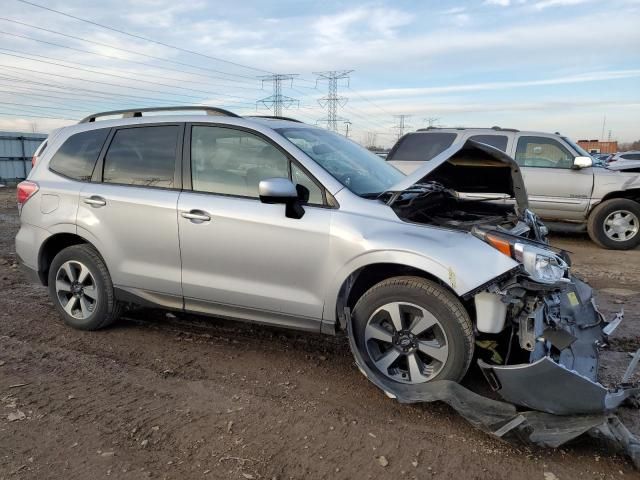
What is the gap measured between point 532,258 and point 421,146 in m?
6.67

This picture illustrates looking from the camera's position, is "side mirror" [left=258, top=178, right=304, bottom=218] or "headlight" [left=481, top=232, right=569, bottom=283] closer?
"headlight" [left=481, top=232, right=569, bottom=283]

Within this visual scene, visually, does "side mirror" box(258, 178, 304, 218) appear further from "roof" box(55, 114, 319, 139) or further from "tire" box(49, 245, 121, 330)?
"tire" box(49, 245, 121, 330)

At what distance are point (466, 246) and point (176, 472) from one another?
6.78 ft

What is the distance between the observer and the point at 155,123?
439 cm

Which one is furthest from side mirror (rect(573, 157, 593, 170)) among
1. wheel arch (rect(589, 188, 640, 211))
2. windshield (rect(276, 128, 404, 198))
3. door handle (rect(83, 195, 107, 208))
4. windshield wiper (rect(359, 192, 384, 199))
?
door handle (rect(83, 195, 107, 208))

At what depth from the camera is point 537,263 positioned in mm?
3088

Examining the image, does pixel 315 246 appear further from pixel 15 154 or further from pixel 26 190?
pixel 15 154

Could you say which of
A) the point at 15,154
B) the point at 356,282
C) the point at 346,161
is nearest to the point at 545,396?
the point at 356,282

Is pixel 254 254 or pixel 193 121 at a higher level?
pixel 193 121

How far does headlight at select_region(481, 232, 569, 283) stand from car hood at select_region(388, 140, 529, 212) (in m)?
0.77

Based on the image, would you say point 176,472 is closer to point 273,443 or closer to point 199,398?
point 273,443

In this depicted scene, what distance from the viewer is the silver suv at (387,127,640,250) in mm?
8758

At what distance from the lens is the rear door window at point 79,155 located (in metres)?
4.60

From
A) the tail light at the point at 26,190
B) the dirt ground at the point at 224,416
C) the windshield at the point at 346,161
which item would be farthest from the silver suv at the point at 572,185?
the tail light at the point at 26,190
